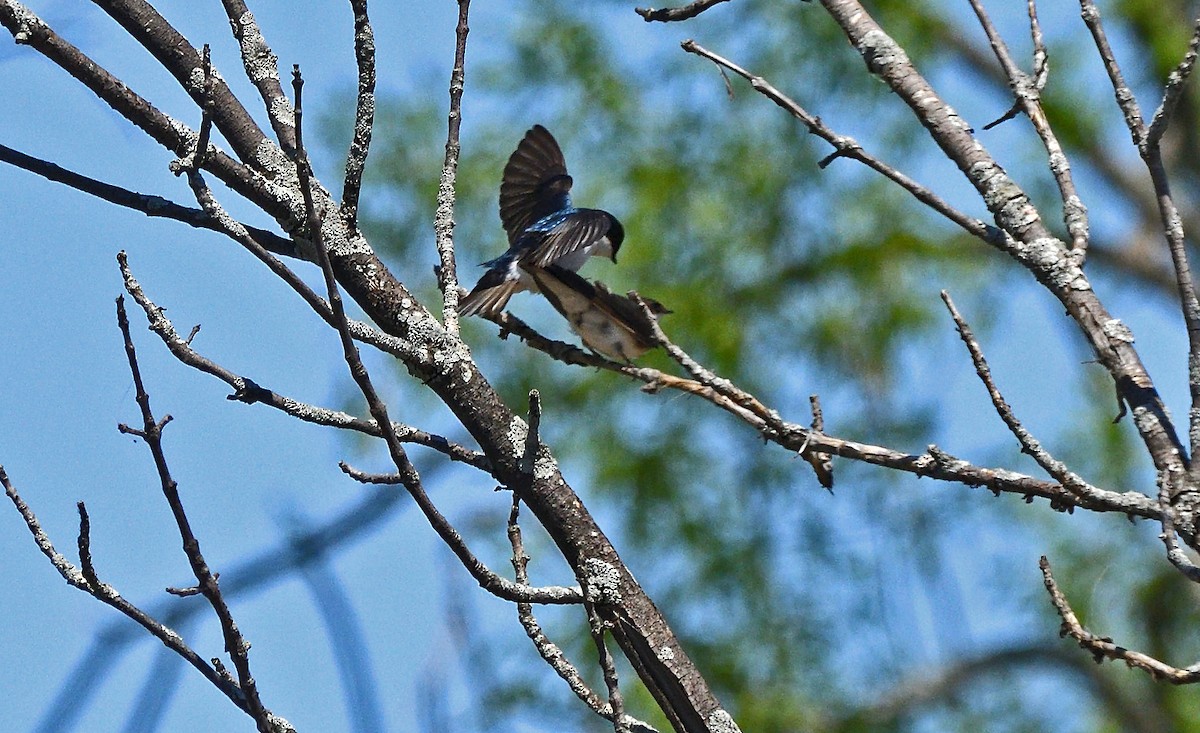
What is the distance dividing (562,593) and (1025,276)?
8.70 meters

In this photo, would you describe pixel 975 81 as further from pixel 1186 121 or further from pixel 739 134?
pixel 739 134

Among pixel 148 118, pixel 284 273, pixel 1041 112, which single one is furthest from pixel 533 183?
pixel 284 273

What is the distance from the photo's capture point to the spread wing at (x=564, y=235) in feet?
12.5

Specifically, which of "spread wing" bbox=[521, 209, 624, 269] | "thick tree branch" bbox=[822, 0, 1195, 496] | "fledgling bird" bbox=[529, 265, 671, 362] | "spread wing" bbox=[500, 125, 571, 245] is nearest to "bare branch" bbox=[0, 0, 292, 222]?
"thick tree branch" bbox=[822, 0, 1195, 496]

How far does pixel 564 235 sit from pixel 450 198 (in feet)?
6.45

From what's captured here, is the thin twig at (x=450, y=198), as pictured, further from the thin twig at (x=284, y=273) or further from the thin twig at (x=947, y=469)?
the thin twig at (x=947, y=469)

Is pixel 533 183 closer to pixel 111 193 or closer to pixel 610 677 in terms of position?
pixel 111 193

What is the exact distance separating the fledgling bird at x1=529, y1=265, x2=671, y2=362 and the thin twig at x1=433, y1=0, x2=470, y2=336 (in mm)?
1357

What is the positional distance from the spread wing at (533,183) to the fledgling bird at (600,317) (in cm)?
98

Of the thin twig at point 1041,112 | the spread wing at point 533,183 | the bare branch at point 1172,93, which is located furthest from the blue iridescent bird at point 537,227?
the bare branch at point 1172,93

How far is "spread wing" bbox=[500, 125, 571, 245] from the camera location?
4809 mm

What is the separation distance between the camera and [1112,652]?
6.02 feet

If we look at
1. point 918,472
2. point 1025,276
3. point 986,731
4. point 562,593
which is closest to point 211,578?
point 562,593

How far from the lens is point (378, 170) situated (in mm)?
8594
